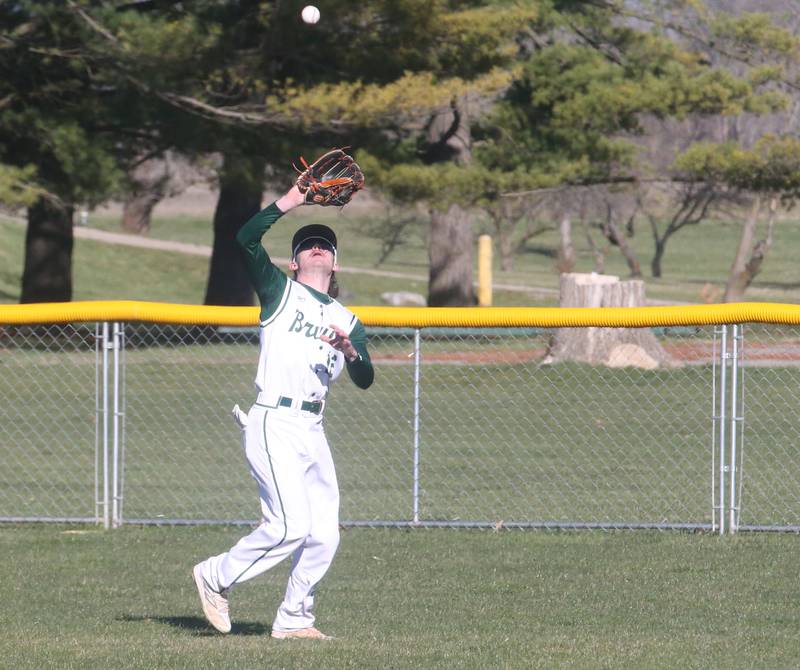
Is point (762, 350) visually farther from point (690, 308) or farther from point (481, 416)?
point (690, 308)

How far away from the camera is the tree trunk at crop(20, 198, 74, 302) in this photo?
2423 cm

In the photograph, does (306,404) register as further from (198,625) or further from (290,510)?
(198,625)

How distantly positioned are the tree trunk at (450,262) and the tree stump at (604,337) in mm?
10821

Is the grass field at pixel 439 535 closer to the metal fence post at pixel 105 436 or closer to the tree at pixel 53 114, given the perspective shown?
the metal fence post at pixel 105 436

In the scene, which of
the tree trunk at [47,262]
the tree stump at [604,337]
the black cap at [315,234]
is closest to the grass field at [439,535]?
the tree stump at [604,337]

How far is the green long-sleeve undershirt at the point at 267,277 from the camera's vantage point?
5.23 m

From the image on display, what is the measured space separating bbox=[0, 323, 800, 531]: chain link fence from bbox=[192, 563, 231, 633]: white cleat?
3066mm

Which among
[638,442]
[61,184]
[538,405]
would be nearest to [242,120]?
[61,184]

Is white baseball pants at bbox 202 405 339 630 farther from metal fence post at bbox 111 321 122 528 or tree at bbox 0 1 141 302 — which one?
tree at bbox 0 1 141 302

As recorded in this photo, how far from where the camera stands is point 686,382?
15.2 metres

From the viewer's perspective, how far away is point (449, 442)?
41.5 ft

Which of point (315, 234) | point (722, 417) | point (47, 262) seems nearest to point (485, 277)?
point (47, 262)

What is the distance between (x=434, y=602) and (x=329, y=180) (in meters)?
2.44

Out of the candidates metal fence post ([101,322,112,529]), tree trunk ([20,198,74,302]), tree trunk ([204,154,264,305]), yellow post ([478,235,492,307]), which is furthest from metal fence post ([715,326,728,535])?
yellow post ([478,235,492,307])
